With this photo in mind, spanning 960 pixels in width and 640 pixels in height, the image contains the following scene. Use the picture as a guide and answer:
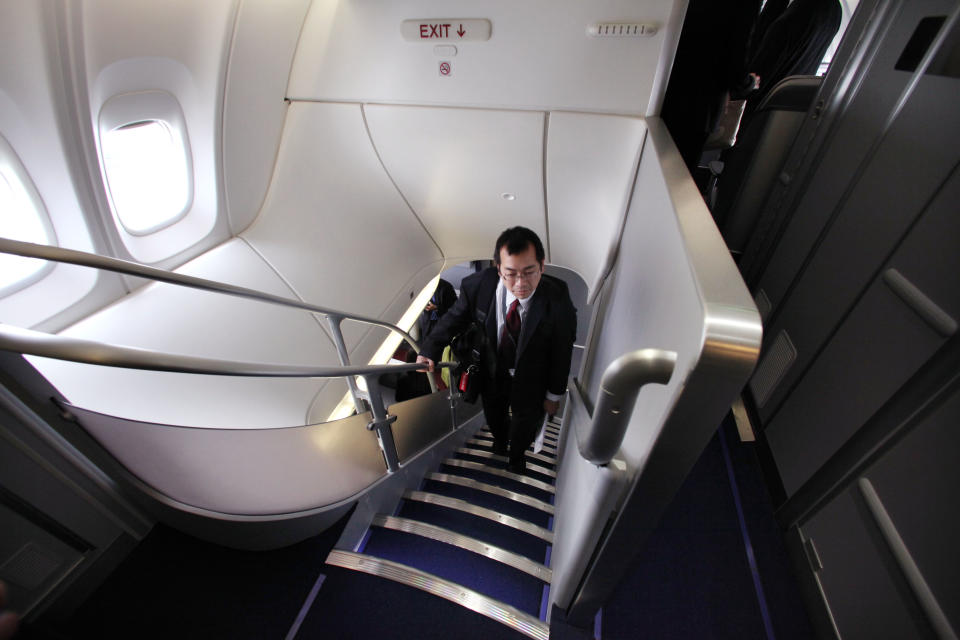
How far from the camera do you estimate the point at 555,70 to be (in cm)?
236

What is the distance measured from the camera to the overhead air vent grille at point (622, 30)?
204 centimetres

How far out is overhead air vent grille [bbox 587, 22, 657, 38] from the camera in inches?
80.3

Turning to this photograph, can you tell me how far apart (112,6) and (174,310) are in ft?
5.24

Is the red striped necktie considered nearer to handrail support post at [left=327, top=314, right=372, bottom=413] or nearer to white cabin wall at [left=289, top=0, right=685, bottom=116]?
handrail support post at [left=327, top=314, right=372, bottom=413]

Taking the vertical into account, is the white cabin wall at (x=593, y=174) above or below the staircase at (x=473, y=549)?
above

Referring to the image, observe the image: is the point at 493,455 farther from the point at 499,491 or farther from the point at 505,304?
the point at 505,304

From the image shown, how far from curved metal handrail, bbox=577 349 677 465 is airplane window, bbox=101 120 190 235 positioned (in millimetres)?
2849

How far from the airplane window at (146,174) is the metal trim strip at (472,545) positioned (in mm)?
2456

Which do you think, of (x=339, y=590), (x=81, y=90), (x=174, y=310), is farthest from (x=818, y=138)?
(x=174, y=310)

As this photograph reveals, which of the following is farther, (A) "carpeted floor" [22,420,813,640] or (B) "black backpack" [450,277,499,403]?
(B) "black backpack" [450,277,499,403]

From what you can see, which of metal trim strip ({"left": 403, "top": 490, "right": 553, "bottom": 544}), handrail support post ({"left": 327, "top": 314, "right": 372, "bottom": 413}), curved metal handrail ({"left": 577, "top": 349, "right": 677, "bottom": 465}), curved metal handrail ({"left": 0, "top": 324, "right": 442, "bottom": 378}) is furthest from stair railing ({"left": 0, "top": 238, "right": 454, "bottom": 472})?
metal trim strip ({"left": 403, "top": 490, "right": 553, "bottom": 544})

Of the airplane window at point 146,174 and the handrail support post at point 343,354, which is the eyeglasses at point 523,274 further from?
the airplane window at point 146,174

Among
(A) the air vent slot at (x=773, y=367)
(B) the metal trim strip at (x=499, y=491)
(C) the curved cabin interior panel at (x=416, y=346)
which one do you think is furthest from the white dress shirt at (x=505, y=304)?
(A) the air vent slot at (x=773, y=367)

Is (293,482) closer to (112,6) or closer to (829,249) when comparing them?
(112,6)
